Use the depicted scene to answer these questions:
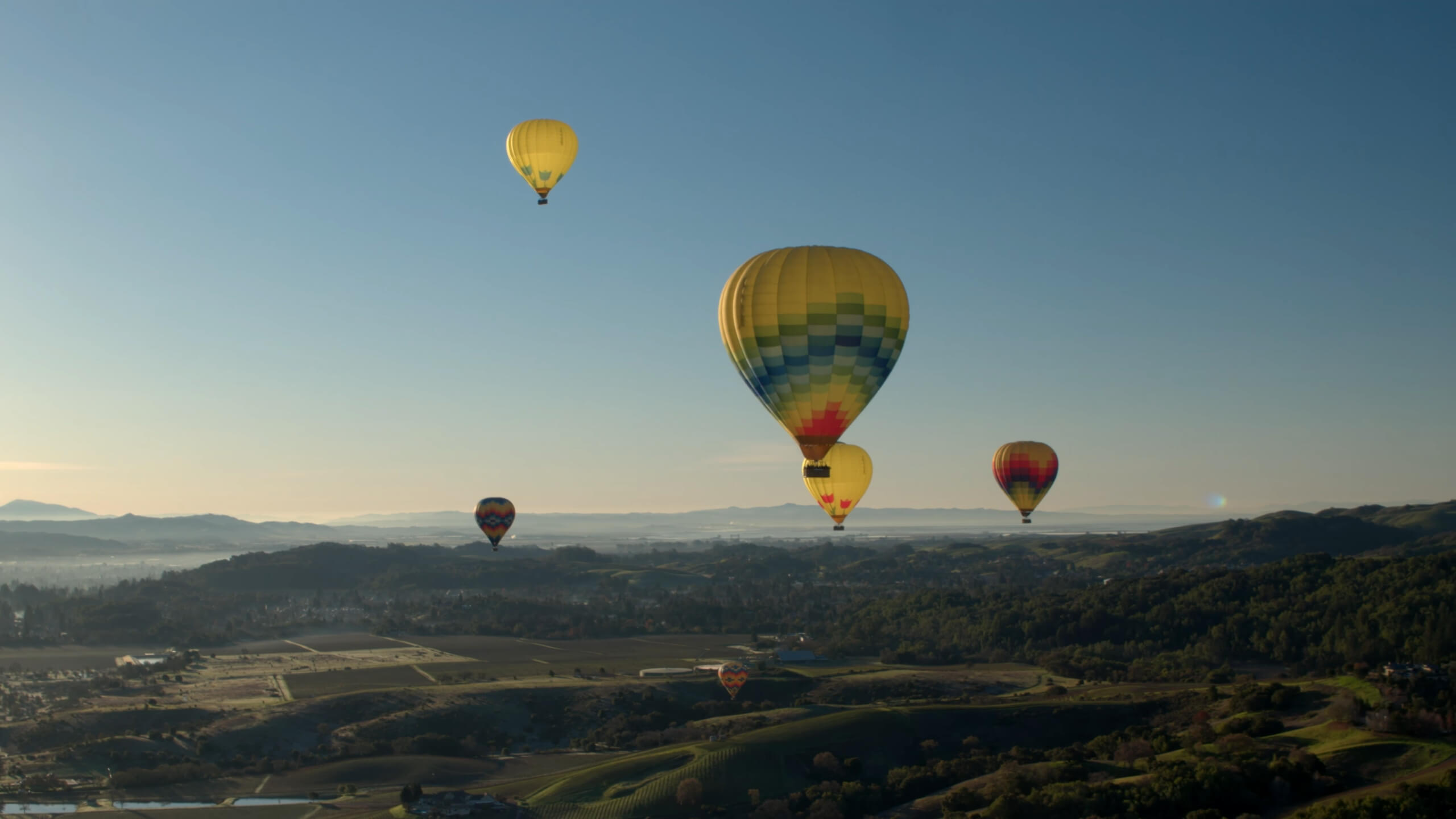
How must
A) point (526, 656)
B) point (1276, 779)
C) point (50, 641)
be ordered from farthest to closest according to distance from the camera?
point (50, 641), point (526, 656), point (1276, 779)

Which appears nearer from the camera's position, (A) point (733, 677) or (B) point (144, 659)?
(A) point (733, 677)

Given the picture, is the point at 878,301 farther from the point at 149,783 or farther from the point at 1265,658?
the point at 1265,658

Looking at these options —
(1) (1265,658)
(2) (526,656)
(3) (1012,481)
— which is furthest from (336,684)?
(1) (1265,658)

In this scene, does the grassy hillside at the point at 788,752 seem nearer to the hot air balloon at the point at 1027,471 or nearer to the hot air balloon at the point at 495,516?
the hot air balloon at the point at 1027,471

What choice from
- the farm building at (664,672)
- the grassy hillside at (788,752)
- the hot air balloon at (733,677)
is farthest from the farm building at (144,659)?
the grassy hillside at (788,752)

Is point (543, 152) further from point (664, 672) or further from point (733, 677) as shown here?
point (664, 672)

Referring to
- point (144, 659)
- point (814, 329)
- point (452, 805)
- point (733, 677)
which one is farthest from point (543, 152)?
point (144, 659)
